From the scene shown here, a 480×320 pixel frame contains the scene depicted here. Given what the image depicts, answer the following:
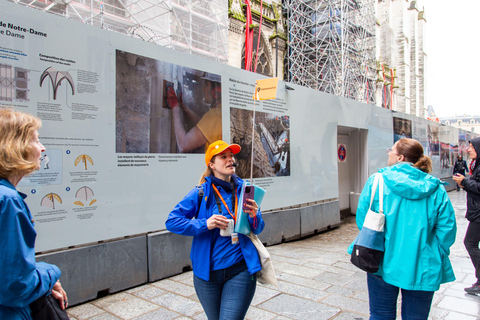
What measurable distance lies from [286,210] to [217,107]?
8.48 ft

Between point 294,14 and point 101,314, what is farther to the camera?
point 294,14

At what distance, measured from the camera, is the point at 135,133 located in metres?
4.43

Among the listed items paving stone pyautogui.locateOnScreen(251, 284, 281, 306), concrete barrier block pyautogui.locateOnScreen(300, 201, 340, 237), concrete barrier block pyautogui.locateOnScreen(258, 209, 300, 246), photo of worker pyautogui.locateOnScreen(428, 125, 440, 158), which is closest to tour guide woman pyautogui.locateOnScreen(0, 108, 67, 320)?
paving stone pyautogui.locateOnScreen(251, 284, 281, 306)

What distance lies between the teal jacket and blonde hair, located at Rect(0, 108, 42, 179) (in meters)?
2.08

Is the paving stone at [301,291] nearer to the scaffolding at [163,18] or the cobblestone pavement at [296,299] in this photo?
the cobblestone pavement at [296,299]

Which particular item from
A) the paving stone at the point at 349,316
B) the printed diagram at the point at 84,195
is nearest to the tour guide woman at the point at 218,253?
the paving stone at the point at 349,316

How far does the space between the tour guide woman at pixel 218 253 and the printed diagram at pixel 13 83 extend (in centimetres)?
226

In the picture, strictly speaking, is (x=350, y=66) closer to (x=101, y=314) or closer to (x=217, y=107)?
(x=217, y=107)

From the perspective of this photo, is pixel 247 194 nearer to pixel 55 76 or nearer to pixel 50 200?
pixel 50 200

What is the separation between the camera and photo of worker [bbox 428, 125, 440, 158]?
14.8 meters

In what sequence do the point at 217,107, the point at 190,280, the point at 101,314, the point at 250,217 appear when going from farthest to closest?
1. the point at 217,107
2. the point at 190,280
3. the point at 101,314
4. the point at 250,217

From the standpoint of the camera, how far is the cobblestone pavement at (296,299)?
3.62 meters

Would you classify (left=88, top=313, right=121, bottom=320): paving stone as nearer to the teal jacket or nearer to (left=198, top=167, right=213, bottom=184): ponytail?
(left=198, top=167, right=213, bottom=184): ponytail

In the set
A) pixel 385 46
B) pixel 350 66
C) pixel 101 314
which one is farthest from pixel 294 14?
pixel 101 314
